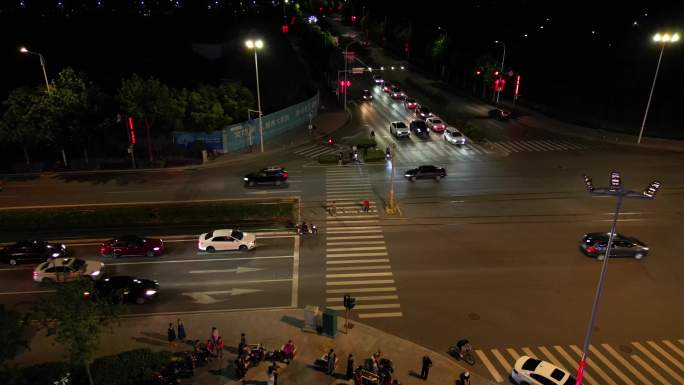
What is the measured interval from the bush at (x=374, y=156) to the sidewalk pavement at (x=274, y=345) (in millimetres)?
29142

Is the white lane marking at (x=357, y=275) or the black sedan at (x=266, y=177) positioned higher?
the black sedan at (x=266, y=177)

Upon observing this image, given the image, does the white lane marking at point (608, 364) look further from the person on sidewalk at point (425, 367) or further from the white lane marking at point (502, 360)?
the person on sidewalk at point (425, 367)

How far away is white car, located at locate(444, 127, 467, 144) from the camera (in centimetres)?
5997

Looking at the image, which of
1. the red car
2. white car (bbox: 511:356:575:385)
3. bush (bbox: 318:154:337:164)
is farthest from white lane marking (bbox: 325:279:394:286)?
bush (bbox: 318:154:337:164)

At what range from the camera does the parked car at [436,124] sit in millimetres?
66062

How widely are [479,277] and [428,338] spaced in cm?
729

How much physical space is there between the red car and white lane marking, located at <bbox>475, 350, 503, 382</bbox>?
898 inches

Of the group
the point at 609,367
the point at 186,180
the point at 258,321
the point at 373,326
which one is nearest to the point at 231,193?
the point at 186,180

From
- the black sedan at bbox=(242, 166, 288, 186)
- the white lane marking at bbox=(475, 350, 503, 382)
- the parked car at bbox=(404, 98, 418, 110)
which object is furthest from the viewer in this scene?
the parked car at bbox=(404, 98, 418, 110)

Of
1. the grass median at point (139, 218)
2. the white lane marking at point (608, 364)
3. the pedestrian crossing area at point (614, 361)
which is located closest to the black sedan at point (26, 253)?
the grass median at point (139, 218)

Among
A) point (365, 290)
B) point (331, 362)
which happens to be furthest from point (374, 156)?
point (331, 362)

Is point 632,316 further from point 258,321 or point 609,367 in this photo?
point 258,321

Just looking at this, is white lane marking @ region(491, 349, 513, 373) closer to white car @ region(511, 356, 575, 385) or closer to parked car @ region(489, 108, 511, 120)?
white car @ region(511, 356, 575, 385)

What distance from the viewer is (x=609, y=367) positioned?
74.1 feet
